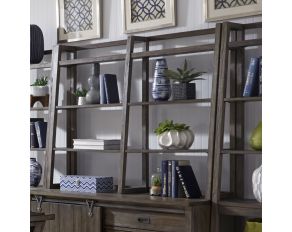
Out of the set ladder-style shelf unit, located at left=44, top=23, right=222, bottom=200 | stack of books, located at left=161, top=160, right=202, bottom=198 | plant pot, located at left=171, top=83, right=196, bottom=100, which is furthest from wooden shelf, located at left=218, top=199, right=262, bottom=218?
plant pot, located at left=171, top=83, right=196, bottom=100

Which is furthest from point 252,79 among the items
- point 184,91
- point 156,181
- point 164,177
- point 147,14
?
point 147,14

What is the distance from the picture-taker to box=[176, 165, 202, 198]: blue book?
398cm

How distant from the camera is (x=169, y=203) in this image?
381cm

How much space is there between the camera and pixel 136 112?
477 cm

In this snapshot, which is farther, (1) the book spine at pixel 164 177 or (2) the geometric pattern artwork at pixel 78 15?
(2) the geometric pattern artwork at pixel 78 15

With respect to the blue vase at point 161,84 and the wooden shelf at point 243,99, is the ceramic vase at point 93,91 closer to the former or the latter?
the blue vase at point 161,84

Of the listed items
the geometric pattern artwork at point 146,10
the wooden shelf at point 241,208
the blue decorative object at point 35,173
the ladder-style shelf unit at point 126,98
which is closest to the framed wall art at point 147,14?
the geometric pattern artwork at point 146,10

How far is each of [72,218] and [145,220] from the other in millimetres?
681

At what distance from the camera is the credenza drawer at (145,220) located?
383cm

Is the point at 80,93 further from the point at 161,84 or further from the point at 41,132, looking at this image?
the point at 161,84

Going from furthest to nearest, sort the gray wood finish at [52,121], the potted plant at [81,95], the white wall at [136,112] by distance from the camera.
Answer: the gray wood finish at [52,121]
the potted plant at [81,95]
the white wall at [136,112]

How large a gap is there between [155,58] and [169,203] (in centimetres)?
130

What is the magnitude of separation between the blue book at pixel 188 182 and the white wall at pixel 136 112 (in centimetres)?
29

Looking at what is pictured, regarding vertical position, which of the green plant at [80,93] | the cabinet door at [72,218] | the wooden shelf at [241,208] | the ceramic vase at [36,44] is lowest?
the cabinet door at [72,218]
